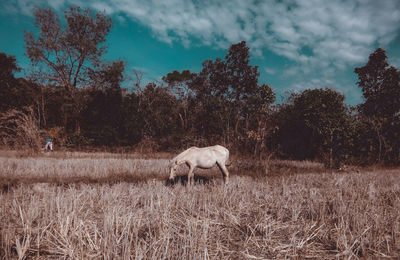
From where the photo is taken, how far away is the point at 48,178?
23.1 ft

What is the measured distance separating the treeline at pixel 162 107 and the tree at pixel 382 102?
2.8 inches

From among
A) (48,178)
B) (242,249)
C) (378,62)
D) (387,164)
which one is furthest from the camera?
(378,62)

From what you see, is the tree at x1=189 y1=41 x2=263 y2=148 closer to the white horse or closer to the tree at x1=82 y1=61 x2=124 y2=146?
the tree at x1=82 y1=61 x2=124 y2=146

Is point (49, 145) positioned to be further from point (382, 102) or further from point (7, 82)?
point (382, 102)

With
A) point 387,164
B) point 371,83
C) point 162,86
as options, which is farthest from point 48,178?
point 371,83

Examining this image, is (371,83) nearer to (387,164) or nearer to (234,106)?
(387,164)

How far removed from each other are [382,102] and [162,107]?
2294cm

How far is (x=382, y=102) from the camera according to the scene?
2080cm

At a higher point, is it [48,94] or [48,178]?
[48,94]

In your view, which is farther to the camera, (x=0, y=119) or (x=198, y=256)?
(x=0, y=119)

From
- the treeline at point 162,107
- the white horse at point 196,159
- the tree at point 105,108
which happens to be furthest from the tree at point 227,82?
the white horse at point 196,159

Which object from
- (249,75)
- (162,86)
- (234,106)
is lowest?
(234,106)

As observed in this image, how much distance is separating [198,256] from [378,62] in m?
30.9

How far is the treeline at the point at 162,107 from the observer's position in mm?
18062
